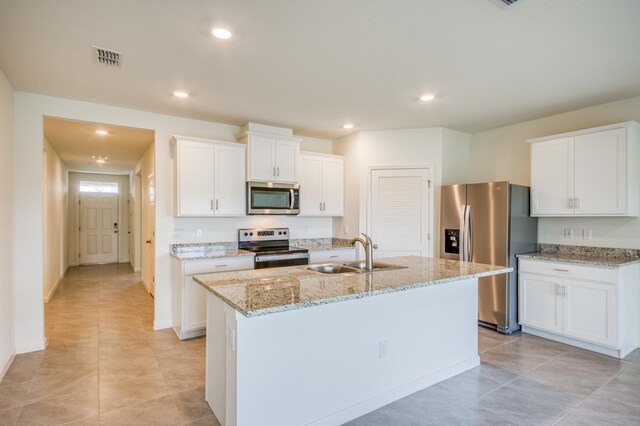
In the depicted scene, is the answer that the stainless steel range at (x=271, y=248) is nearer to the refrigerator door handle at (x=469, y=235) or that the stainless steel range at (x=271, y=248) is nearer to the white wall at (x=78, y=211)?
the refrigerator door handle at (x=469, y=235)

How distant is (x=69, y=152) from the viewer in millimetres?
6418

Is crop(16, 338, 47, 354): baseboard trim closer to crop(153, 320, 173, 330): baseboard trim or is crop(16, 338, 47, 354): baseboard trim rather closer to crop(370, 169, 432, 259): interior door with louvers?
A: crop(153, 320, 173, 330): baseboard trim

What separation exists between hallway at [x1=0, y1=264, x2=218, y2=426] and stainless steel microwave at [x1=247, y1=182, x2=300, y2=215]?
1.69 m

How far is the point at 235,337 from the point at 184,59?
2.08 m

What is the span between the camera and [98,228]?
30.6ft

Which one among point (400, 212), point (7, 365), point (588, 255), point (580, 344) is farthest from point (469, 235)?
point (7, 365)

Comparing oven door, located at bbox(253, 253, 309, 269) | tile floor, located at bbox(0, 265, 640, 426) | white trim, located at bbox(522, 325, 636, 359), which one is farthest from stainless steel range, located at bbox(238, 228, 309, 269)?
white trim, located at bbox(522, 325, 636, 359)

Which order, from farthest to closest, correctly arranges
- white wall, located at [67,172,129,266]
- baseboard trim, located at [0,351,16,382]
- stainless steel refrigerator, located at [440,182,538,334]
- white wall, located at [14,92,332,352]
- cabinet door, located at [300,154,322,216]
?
white wall, located at [67,172,129,266] → cabinet door, located at [300,154,322,216] → stainless steel refrigerator, located at [440,182,538,334] → white wall, located at [14,92,332,352] → baseboard trim, located at [0,351,16,382]

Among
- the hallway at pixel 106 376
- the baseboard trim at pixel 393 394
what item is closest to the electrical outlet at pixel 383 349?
the baseboard trim at pixel 393 394

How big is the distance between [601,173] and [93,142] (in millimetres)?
6845

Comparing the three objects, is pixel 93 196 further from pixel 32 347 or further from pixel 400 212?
pixel 400 212

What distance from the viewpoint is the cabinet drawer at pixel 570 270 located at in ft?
10.8

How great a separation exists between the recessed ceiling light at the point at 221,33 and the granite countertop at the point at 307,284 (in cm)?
162

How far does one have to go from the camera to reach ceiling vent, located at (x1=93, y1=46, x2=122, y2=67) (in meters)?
2.52
